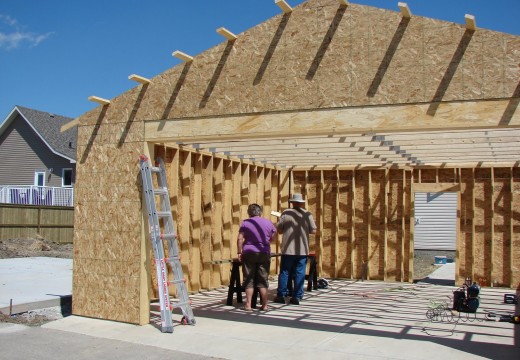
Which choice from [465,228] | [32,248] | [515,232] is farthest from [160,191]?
[32,248]

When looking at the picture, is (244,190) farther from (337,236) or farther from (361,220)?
(361,220)

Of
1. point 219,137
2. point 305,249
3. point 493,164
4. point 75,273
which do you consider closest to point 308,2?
point 219,137

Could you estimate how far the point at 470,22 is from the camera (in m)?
5.48

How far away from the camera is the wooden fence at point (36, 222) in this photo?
18.6 m

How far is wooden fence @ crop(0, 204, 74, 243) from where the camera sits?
731 inches

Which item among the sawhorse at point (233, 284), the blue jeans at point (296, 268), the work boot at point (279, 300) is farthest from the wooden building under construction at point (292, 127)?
the blue jeans at point (296, 268)

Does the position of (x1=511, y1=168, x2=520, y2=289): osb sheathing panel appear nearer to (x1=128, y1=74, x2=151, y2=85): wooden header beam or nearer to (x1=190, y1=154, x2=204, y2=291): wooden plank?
(x1=190, y1=154, x2=204, y2=291): wooden plank

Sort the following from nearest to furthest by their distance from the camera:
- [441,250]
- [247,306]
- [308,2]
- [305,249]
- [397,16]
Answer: [397,16]
[308,2]
[247,306]
[305,249]
[441,250]

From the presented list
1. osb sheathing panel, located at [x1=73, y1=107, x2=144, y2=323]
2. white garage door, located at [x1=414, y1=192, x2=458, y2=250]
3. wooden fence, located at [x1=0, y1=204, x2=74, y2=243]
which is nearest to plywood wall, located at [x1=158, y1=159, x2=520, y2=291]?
osb sheathing panel, located at [x1=73, y1=107, x2=144, y2=323]

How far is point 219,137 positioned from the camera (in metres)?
6.86

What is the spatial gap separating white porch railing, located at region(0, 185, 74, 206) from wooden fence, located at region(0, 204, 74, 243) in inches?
72.1

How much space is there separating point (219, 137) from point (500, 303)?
590 centimetres

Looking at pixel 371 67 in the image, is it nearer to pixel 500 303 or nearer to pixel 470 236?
pixel 500 303

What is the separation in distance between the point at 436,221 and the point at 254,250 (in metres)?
14.3
